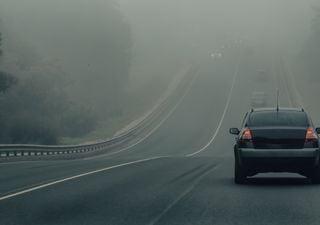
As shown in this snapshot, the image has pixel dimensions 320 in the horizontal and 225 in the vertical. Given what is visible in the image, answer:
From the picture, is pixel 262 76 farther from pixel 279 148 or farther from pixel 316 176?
pixel 279 148

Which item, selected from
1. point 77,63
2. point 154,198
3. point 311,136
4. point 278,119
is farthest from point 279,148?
point 77,63

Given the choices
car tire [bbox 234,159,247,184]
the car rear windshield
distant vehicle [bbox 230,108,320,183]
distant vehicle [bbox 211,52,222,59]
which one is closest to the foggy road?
car tire [bbox 234,159,247,184]

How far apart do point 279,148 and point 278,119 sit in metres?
0.88

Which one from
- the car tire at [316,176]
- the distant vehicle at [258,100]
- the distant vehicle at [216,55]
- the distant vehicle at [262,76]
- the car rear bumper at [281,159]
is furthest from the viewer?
the distant vehicle at [216,55]

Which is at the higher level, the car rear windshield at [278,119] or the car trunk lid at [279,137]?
the car rear windshield at [278,119]

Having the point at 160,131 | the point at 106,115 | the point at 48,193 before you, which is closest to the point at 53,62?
the point at 160,131

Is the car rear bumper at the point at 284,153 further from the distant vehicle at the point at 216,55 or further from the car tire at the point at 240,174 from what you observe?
the distant vehicle at the point at 216,55

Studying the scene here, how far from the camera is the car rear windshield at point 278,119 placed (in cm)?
1791

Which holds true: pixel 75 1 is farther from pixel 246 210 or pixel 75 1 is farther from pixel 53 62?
pixel 246 210

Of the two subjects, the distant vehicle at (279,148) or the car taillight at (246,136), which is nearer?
the distant vehicle at (279,148)

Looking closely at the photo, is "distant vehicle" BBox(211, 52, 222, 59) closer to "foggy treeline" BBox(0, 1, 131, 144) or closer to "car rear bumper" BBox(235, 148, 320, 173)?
"foggy treeline" BBox(0, 1, 131, 144)

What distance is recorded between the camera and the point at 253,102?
299 feet

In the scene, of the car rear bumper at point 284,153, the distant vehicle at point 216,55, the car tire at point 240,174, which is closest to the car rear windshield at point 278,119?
the car rear bumper at point 284,153

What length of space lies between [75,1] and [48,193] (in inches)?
3230
